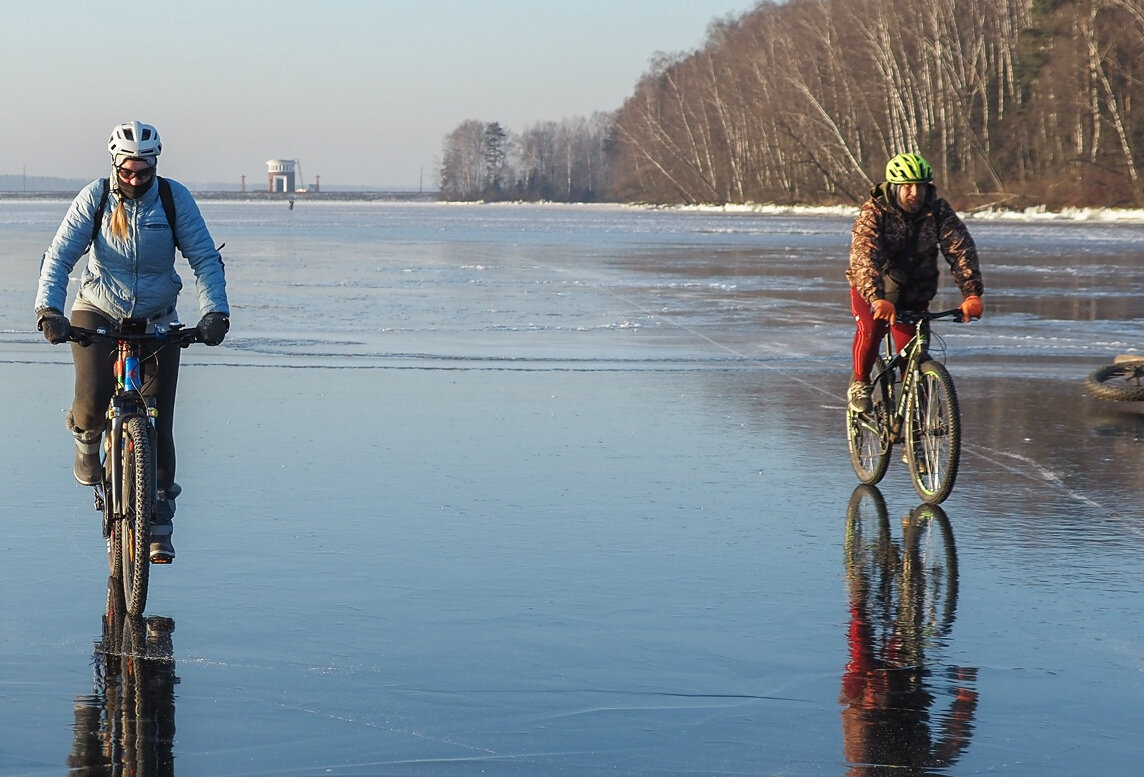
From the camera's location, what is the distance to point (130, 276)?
241 inches

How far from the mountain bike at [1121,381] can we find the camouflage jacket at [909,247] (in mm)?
3833

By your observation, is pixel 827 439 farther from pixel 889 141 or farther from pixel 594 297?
pixel 889 141

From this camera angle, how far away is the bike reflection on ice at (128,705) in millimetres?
4148

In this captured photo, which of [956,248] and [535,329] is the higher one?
[956,248]

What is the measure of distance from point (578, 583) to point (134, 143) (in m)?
2.33

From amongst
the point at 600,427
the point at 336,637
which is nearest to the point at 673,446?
the point at 600,427

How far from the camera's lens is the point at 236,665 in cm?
508

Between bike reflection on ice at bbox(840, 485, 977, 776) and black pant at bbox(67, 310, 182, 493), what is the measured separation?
2.65m

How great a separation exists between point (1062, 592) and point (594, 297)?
57.5ft

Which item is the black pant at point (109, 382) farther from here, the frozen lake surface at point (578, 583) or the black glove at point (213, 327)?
the frozen lake surface at point (578, 583)

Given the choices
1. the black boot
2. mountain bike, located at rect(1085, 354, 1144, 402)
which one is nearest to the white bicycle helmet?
the black boot

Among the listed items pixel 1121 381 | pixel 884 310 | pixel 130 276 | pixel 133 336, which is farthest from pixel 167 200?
pixel 1121 381

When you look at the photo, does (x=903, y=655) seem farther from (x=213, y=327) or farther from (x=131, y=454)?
(x=131, y=454)

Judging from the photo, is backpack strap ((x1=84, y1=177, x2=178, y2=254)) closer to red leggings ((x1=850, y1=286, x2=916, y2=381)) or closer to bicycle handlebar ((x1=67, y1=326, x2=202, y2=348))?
bicycle handlebar ((x1=67, y1=326, x2=202, y2=348))
